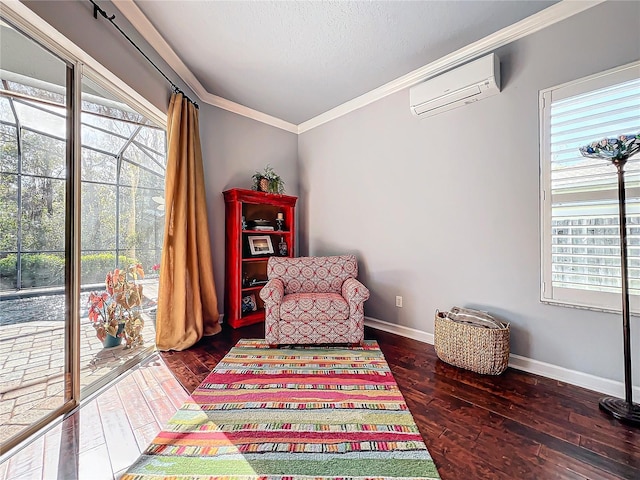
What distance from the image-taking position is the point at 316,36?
210 centimetres

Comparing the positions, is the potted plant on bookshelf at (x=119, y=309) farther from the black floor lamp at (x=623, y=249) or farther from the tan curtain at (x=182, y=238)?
the black floor lamp at (x=623, y=249)

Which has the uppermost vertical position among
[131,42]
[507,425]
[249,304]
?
[131,42]

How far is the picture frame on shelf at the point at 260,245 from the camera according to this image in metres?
3.30

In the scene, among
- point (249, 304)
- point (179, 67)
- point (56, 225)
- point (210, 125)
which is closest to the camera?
point (56, 225)

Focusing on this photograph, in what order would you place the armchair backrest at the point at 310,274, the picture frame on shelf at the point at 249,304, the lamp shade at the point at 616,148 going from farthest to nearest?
the picture frame on shelf at the point at 249,304, the armchair backrest at the point at 310,274, the lamp shade at the point at 616,148

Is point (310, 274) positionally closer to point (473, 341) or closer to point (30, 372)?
point (473, 341)

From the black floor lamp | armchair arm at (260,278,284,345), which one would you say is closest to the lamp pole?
the black floor lamp

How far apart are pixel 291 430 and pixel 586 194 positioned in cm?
232

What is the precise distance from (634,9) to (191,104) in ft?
10.7

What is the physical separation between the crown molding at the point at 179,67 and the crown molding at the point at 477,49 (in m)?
0.91

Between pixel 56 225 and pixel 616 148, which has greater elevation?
pixel 616 148

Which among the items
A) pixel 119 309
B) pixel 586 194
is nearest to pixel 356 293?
pixel 586 194

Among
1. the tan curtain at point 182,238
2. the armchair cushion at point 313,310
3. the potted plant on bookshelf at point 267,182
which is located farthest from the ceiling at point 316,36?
the armchair cushion at point 313,310

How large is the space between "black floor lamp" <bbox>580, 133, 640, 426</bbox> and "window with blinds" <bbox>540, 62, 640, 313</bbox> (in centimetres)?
17
